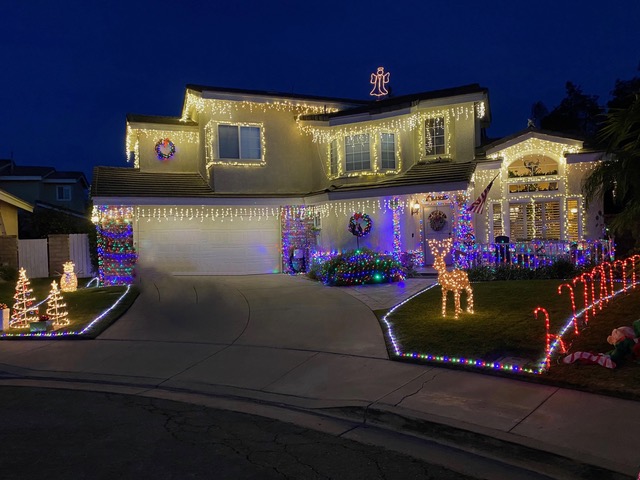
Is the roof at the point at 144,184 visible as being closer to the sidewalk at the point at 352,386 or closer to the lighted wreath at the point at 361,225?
the lighted wreath at the point at 361,225

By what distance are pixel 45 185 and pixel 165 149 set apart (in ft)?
71.8

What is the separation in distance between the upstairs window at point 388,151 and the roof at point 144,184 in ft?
19.6

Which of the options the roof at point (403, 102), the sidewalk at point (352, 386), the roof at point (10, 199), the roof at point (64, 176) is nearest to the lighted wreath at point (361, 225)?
the roof at point (403, 102)

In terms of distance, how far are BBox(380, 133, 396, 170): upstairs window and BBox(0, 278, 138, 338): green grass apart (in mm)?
9211

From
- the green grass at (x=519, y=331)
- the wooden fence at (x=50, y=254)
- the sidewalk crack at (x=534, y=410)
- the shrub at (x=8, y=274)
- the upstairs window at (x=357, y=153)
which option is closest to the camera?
the sidewalk crack at (x=534, y=410)

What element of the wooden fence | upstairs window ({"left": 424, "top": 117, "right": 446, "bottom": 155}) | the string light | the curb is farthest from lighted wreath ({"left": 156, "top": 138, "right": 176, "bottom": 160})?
the curb

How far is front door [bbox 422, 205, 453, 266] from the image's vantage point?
17.7 metres

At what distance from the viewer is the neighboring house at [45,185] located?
3522cm

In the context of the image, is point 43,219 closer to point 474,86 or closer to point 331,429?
point 474,86

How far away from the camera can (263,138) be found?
19438mm

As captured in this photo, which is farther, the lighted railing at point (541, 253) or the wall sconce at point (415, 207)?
the wall sconce at point (415, 207)

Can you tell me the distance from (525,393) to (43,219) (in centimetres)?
2657

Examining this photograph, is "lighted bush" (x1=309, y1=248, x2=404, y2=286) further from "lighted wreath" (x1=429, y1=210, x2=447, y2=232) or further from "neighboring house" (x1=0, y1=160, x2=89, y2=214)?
"neighboring house" (x1=0, y1=160, x2=89, y2=214)

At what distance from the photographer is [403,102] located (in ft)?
60.2
